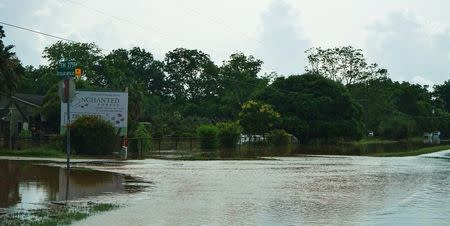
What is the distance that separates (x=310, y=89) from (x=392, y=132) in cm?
4017

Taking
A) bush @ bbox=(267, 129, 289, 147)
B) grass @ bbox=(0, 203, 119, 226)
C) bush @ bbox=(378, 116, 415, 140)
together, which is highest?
bush @ bbox=(378, 116, 415, 140)

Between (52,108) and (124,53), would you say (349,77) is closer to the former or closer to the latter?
(124,53)

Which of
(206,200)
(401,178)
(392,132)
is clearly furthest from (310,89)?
(206,200)

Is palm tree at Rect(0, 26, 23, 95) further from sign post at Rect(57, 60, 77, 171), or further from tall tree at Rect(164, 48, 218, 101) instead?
tall tree at Rect(164, 48, 218, 101)

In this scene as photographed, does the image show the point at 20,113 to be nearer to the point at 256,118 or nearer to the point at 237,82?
the point at 256,118

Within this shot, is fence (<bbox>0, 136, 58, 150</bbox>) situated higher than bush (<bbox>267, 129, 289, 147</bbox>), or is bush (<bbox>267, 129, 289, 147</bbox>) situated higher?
bush (<bbox>267, 129, 289, 147</bbox>)

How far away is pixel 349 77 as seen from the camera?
108m

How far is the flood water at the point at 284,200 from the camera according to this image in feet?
40.1

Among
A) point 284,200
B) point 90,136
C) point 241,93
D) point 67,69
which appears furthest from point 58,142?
point 241,93

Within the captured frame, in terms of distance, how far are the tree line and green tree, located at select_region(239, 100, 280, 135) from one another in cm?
10

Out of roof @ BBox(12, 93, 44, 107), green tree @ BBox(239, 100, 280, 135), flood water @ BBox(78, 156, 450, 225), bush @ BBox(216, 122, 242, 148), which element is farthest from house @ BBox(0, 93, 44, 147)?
flood water @ BBox(78, 156, 450, 225)

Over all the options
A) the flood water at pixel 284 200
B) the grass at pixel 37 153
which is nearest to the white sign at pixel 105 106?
the grass at pixel 37 153

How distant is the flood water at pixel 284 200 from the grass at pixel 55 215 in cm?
38

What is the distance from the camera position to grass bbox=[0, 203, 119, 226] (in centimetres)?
1091
